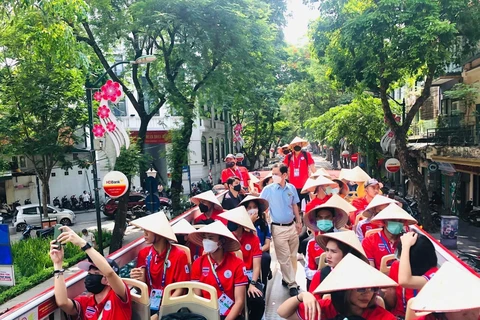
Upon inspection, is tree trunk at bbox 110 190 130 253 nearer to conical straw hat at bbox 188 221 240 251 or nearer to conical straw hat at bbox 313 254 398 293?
conical straw hat at bbox 188 221 240 251

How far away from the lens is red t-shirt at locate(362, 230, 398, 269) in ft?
13.8

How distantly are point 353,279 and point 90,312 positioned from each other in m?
2.11

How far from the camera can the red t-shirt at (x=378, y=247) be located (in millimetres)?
4203

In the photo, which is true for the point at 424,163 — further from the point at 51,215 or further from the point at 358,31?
the point at 51,215

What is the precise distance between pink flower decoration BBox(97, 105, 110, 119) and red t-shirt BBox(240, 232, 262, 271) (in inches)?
306

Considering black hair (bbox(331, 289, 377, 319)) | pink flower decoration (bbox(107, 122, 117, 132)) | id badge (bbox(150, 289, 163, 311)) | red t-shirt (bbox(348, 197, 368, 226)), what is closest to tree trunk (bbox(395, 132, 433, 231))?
red t-shirt (bbox(348, 197, 368, 226))

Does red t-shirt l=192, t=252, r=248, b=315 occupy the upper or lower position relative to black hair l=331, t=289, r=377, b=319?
lower

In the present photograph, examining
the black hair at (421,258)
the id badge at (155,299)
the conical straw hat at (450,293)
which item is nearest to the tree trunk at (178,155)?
the id badge at (155,299)

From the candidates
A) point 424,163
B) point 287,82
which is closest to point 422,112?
point 424,163

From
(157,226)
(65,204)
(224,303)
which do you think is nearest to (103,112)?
(157,226)

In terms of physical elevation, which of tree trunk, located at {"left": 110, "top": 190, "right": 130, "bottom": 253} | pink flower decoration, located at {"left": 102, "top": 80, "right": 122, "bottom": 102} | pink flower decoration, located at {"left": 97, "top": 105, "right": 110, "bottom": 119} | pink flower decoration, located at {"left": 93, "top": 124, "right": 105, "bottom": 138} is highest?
pink flower decoration, located at {"left": 102, "top": 80, "right": 122, "bottom": 102}

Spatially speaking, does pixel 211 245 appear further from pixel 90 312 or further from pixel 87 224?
pixel 87 224

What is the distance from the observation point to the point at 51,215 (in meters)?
20.7

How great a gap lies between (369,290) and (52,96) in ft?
49.3
